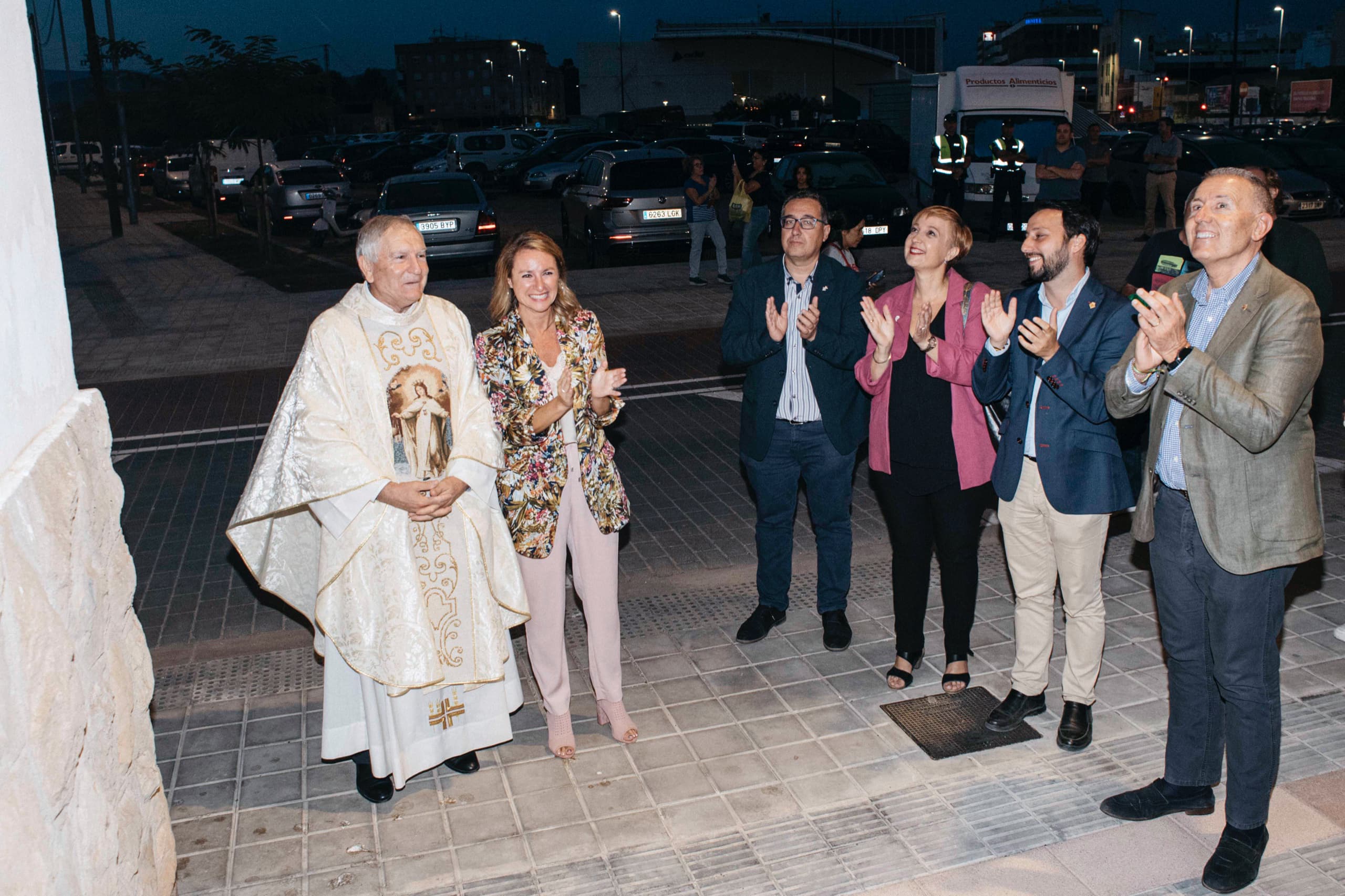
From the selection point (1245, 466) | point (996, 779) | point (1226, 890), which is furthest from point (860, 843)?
point (1245, 466)

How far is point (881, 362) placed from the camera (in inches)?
189

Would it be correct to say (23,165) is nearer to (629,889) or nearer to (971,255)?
(629,889)

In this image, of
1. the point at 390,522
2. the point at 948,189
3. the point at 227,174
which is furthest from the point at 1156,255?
the point at 227,174

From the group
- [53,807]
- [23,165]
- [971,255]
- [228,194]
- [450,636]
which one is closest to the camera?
[53,807]

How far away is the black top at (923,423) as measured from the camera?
4812mm

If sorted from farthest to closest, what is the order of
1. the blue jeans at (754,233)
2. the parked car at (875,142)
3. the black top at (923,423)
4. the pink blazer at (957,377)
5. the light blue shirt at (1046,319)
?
the parked car at (875,142), the blue jeans at (754,233), the black top at (923,423), the pink blazer at (957,377), the light blue shirt at (1046,319)

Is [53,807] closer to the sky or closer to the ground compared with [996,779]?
closer to the sky

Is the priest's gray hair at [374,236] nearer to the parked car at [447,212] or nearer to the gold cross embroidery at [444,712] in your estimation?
the gold cross embroidery at [444,712]

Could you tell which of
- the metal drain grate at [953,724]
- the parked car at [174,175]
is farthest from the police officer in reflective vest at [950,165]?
the parked car at [174,175]

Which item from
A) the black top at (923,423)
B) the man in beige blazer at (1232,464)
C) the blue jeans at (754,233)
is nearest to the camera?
the man in beige blazer at (1232,464)

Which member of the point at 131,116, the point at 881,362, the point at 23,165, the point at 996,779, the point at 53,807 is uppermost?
the point at 131,116

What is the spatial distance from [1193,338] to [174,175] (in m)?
43.8

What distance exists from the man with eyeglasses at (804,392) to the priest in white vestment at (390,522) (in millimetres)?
1489

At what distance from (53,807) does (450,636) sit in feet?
6.92
